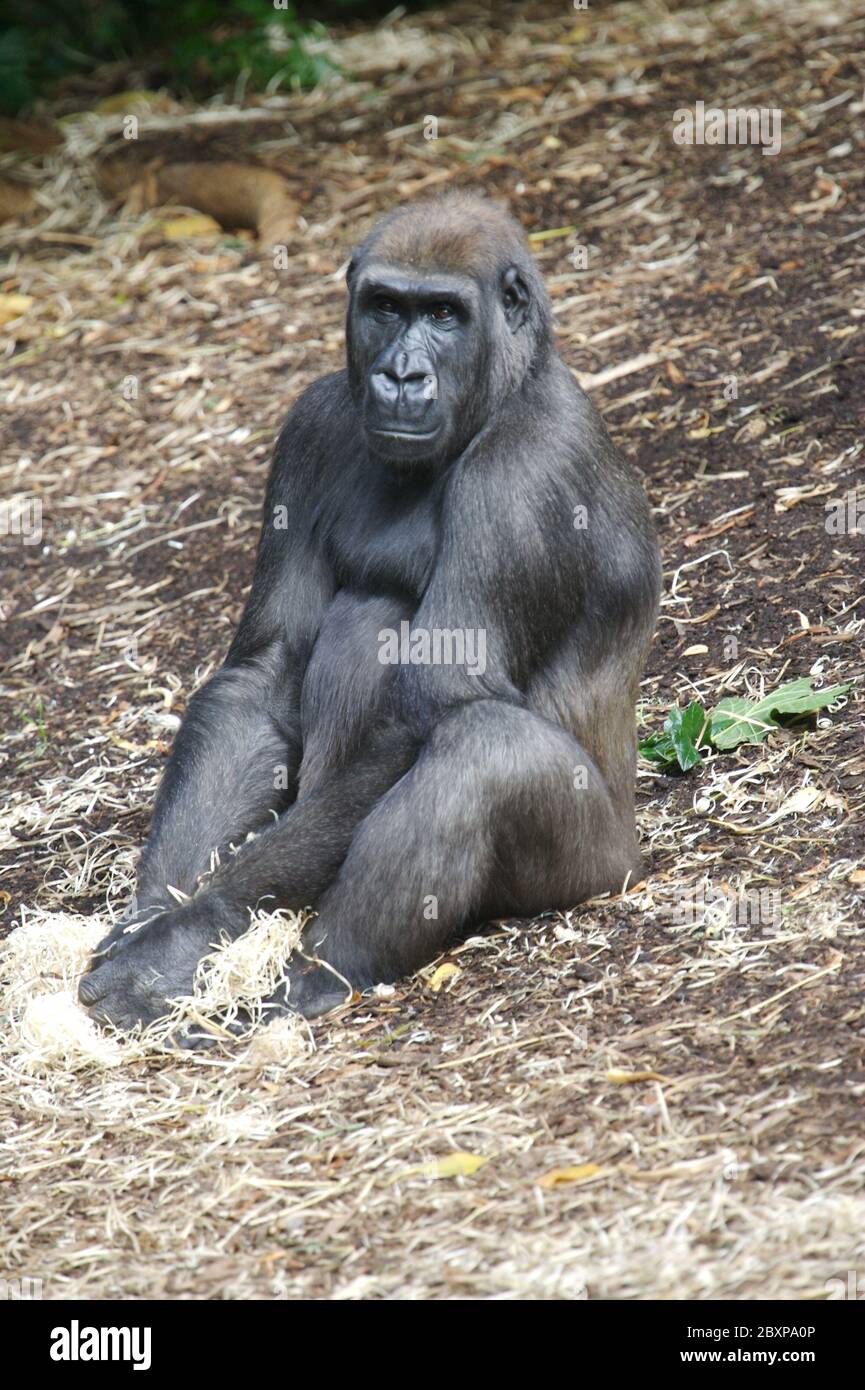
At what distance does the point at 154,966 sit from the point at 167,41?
9.81 m

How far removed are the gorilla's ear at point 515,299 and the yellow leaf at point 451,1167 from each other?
2.50 meters

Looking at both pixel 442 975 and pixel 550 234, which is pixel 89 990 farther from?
pixel 550 234

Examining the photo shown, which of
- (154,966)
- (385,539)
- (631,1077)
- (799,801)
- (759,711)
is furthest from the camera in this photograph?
(759,711)

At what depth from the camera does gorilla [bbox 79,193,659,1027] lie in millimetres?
4879

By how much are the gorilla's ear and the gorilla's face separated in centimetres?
11

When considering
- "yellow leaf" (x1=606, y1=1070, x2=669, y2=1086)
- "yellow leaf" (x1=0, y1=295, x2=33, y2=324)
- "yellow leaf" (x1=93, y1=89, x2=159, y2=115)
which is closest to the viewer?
"yellow leaf" (x1=606, y1=1070, x2=669, y2=1086)

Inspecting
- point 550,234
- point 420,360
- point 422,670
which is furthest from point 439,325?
point 550,234

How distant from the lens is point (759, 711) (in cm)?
589

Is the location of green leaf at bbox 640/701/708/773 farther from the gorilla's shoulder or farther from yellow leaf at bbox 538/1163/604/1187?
yellow leaf at bbox 538/1163/604/1187

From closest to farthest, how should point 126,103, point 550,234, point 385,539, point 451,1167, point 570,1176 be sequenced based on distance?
point 570,1176, point 451,1167, point 385,539, point 550,234, point 126,103

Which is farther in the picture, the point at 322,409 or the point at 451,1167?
the point at 322,409

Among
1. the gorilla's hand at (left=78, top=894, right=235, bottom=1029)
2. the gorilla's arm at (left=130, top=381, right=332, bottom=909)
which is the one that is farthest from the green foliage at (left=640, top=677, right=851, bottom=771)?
the gorilla's hand at (left=78, top=894, right=235, bottom=1029)

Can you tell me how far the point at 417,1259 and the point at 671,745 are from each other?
8.82ft

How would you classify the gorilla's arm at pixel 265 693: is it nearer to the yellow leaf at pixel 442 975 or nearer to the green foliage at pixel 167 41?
the yellow leaf at pixel 442 975
